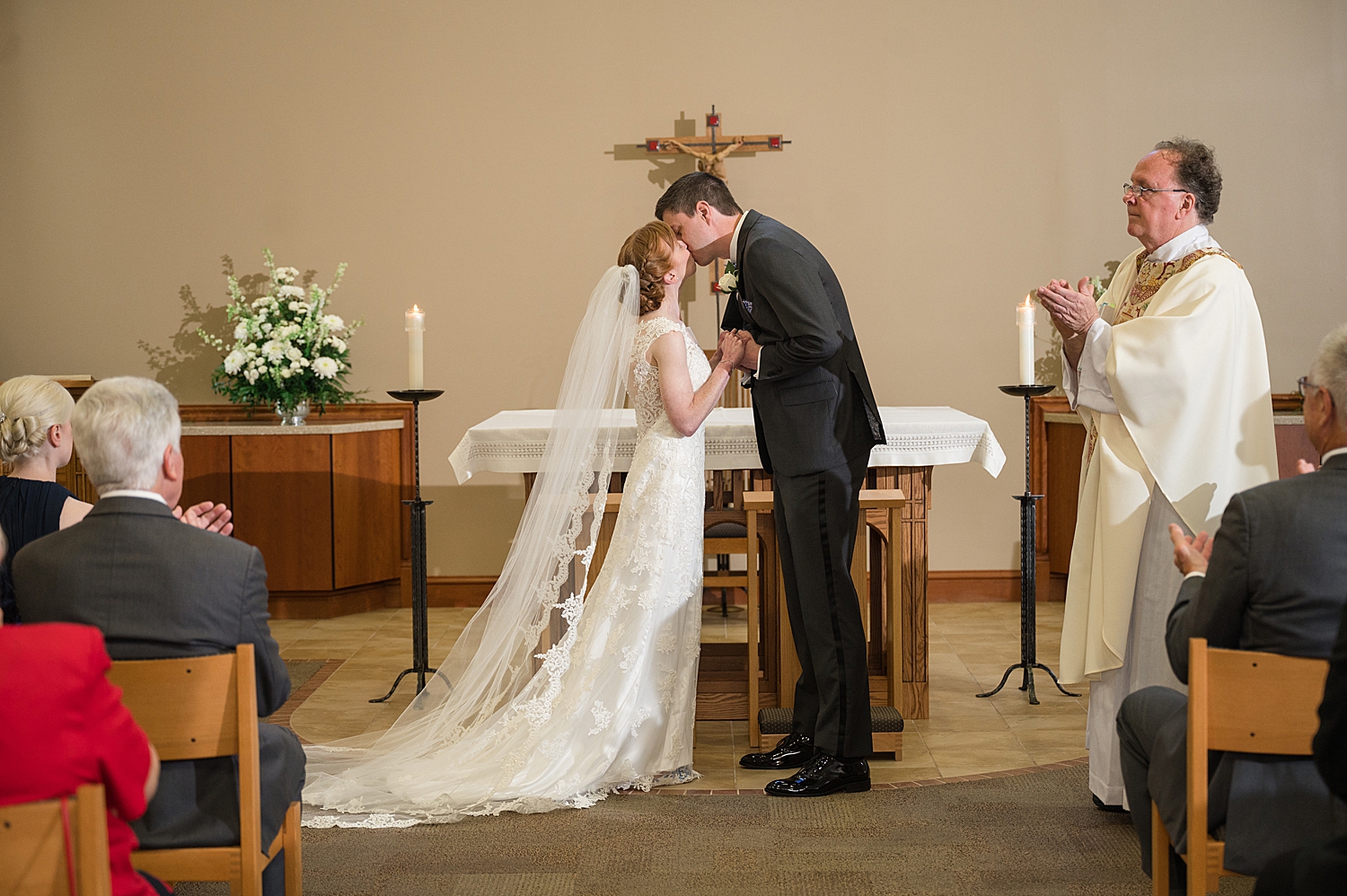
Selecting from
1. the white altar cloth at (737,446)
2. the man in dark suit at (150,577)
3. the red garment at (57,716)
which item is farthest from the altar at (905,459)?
the red garment at (57,716)

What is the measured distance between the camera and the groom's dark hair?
12.5ft

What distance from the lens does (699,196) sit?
380 centimetres

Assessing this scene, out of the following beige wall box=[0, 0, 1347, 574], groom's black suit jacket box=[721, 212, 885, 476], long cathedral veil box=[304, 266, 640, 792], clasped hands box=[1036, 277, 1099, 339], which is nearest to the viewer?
clasped hands box=[1036, 277, 1099, 339]

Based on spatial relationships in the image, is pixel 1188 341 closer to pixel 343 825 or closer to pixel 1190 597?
pixel 1190 597

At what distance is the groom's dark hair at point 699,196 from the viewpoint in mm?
3803

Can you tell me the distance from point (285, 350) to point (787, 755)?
12.3ft

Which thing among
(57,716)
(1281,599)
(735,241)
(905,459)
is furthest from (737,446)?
(57,716)

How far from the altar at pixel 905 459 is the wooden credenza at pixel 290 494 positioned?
6.65ft

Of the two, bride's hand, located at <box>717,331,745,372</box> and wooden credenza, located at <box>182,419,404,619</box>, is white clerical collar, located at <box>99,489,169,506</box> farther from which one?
wooden credenza, located at <box>182,419,404,619</box>

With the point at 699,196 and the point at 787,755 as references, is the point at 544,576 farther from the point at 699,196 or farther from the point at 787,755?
the point at 699,196

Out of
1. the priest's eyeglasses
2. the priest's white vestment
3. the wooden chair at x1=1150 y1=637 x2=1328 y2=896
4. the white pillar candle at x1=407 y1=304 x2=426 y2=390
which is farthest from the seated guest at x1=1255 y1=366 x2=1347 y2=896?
the white pillar candle at x1=407 y1=304 x2=426 y2=390

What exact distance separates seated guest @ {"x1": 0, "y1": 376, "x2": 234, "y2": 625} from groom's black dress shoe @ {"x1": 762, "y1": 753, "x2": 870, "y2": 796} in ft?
6.04

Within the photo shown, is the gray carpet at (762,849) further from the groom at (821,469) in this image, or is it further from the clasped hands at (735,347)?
the clasped hands at (735,347)

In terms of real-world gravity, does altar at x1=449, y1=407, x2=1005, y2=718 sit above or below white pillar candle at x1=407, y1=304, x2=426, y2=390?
below
